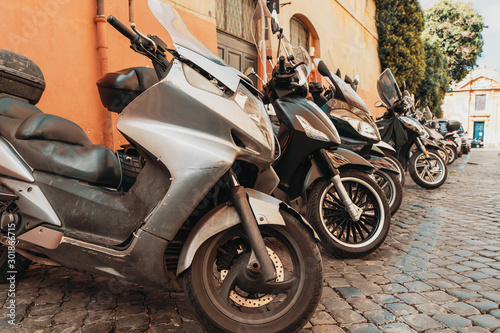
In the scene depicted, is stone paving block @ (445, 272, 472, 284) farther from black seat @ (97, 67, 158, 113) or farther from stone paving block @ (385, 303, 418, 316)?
black seat @ (97, 67, 158, 113)

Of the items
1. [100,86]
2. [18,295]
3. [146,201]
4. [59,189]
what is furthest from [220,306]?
[100,86]

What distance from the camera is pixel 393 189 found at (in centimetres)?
401

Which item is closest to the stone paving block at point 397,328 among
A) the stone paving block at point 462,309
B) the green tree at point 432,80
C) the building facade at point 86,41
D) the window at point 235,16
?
the stone paving block at point 462,309

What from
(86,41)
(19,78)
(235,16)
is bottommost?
(19,78)

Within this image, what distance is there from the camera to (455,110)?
52.4 m

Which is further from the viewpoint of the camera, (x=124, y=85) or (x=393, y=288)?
(x=124, y=85)

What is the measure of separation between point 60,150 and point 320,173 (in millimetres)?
1756

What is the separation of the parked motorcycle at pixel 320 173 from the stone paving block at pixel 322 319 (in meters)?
0.87

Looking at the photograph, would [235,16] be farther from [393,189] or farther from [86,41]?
[393,189]

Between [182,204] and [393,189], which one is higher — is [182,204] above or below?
above

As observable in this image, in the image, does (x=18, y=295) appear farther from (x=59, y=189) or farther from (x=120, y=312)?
(x=59, y=189)

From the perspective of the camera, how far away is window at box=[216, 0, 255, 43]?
24.4 feet

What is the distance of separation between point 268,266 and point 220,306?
275mm

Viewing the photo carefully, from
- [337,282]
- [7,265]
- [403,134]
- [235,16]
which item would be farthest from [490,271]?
[235,16]
